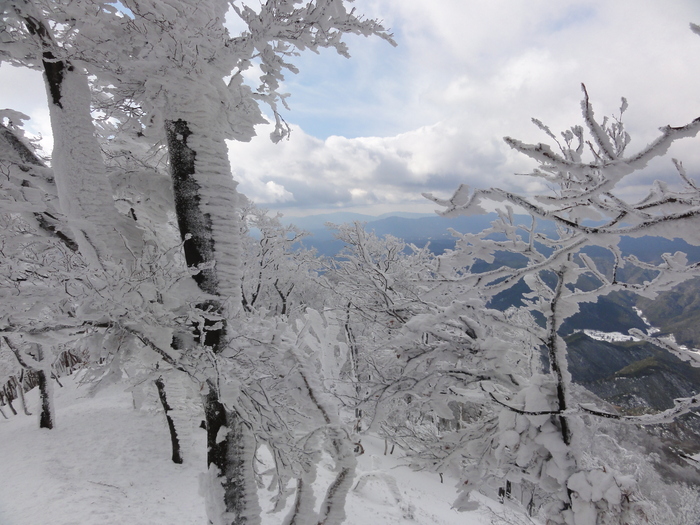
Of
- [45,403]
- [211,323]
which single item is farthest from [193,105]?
[45,403]

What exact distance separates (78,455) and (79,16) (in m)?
11.5

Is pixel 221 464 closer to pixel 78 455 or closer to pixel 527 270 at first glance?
pixel 527 270

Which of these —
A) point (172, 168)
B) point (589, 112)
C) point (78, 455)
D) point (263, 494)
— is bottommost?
point (263, 494)

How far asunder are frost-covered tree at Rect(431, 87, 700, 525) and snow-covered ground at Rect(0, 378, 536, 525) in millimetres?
3219

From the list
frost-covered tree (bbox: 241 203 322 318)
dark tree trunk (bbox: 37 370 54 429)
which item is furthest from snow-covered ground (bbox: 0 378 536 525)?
frost-covered tree (bbox: 241 203 322 318)

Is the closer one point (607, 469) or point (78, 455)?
point (607, 469)

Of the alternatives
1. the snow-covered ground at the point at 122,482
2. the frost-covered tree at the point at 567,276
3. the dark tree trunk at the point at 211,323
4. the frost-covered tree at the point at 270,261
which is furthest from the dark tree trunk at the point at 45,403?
the frost-covered tree at the point at 567,276

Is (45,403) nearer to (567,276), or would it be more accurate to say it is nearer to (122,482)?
(122,482)

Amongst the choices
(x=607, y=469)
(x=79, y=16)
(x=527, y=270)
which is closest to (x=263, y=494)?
(x=607, y=469)

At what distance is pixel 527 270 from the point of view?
2.07m

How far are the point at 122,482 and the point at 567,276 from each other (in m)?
10.8

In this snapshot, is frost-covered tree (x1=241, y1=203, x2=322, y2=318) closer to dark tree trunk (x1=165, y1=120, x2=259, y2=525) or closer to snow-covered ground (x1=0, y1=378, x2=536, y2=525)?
snow-covered ground (x1=0, y1=378, x2=536, y2=525)

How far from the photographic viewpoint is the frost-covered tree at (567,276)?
123cm

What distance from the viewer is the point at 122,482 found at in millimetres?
7816
